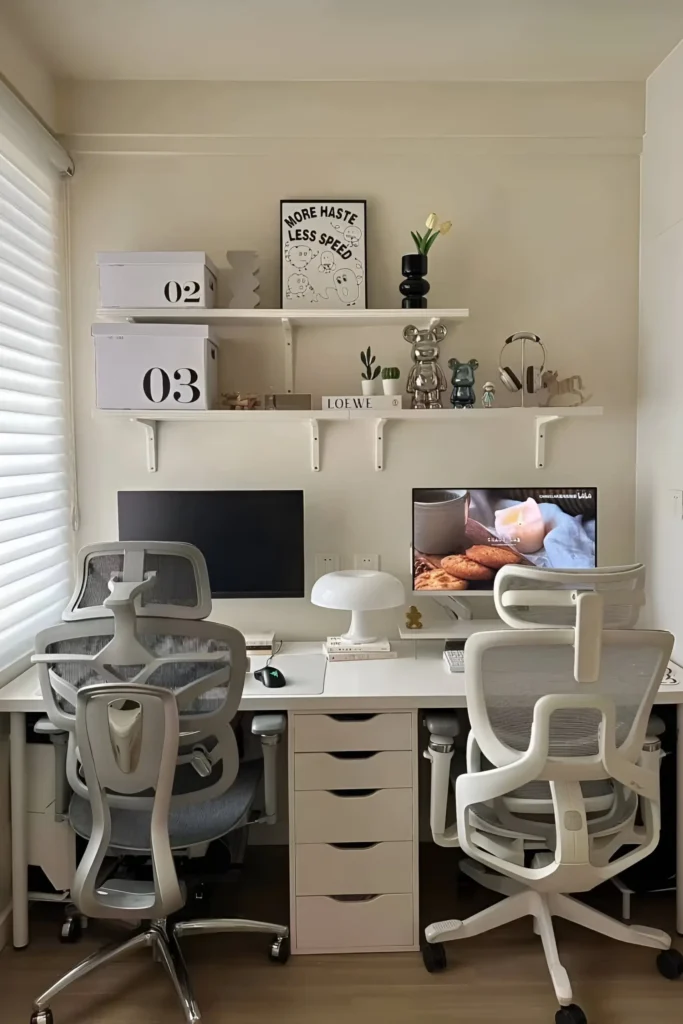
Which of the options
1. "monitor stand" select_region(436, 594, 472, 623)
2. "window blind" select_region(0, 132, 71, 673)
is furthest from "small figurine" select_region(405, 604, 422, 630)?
"window blind" select_region(0, 132, 71, 673)

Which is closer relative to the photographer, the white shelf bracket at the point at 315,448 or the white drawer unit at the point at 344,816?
the white drawer unit at the point at 344,816

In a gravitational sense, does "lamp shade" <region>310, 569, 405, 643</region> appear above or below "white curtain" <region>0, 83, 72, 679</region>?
below

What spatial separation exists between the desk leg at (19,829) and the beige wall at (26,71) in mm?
1793

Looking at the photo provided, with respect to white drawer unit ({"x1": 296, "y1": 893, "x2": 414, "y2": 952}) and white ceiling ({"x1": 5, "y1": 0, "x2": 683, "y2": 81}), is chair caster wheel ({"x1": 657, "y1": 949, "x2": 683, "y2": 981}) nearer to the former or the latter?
white drawer unit ({"x1": 296, "y1": 893, "x2": 414, "y2": 952})

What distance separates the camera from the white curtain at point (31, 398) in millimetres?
2170

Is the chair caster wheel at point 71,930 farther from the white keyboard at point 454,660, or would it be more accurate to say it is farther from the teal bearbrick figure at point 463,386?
the teal bearbrick figure at point 463,386

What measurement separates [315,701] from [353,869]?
47 cm

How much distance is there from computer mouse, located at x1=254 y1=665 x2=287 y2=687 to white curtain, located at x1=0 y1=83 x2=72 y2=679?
0.71 m

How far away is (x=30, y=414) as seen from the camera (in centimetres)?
232

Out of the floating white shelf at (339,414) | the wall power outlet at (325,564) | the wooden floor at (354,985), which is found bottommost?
the wooden floor at (354,985)

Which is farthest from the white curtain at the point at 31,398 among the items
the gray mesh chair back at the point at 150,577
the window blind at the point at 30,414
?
the gray mesh chair back at the point at 150,577

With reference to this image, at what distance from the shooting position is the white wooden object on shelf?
92.8 inches

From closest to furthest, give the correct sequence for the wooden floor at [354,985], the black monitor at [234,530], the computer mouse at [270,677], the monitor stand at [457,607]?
the wooden floor at [354,985], the computer mouse at [270,677], the black monitor at [234,530], the monitor stand at [457,607]

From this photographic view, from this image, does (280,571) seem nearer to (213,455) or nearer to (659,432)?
(213,455)
